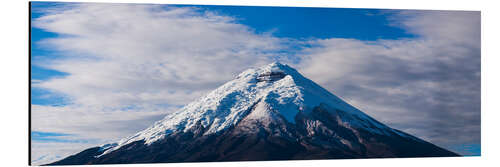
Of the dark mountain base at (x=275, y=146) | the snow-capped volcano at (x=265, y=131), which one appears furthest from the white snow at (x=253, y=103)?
the dark mountain base at (x=275, y=146)

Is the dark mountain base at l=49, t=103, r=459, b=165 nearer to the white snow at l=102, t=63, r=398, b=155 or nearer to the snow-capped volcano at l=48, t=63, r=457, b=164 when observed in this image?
the snow-capped volcano at l=48, t=63, r=457, b=164

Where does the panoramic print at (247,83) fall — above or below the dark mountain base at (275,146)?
above

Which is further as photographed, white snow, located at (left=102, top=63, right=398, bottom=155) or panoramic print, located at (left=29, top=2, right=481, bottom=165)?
white snow, located at (left=102, top=63, right=398, bottom=155)

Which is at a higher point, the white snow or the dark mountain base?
the white snow

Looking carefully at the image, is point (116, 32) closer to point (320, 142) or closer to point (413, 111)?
point (320, 142)

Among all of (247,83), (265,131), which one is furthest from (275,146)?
(247,83)

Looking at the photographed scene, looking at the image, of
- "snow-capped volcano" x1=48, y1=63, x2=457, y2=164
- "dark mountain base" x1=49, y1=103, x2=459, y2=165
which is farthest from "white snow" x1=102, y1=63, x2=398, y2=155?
"dark mountain base" x1=49, y1=103, x2=459, y2=165

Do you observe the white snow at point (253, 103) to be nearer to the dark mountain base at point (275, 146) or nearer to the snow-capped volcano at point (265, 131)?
the snow-capped volcano at point (265, 131)

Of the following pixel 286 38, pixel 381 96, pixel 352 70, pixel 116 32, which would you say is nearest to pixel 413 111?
pixel 381 96
